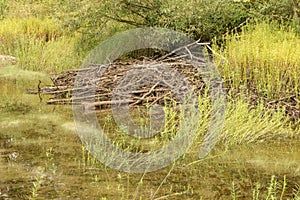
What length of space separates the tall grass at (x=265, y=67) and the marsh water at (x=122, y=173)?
4.88 ft

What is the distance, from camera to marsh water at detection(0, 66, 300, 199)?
4.54m

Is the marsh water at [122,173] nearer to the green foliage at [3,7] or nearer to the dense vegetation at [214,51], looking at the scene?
the dense vegetation at [214,51]

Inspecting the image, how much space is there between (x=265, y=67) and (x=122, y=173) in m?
3.73

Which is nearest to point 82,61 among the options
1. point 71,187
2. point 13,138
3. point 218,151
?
point 13,138

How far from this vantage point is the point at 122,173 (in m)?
5.03

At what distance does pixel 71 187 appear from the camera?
4609mm

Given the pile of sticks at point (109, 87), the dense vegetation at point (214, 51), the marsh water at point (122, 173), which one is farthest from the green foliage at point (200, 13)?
the marsh water at point (122, 173)

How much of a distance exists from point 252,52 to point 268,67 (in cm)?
35

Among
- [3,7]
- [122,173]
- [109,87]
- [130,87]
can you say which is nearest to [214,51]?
[130,87]

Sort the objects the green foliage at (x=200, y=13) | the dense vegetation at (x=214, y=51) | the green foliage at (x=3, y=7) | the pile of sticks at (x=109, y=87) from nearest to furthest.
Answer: the dense vegetation at (x=214, y=51) → the pile of sticks at (x=109, y=87) → the green foliage at (x=200, y=13) → the green foliage at (x=3, y=7)

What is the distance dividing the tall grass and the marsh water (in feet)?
4.88

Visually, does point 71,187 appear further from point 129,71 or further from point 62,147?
point 129,71

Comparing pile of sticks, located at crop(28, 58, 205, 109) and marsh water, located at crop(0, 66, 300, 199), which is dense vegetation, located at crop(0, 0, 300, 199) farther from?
Result: pile of sticks, located at crop(28, 58, 205, 109)

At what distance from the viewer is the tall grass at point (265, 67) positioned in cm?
780
